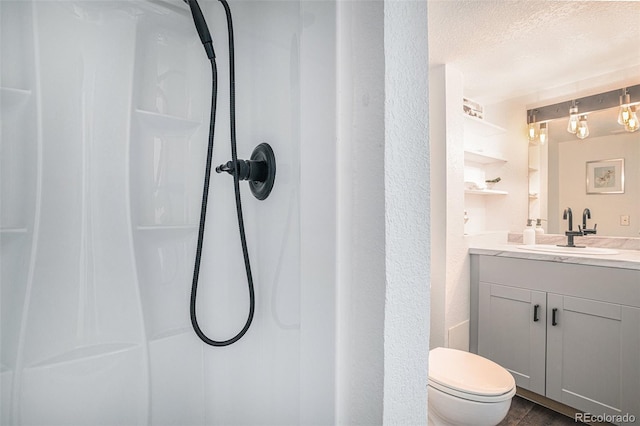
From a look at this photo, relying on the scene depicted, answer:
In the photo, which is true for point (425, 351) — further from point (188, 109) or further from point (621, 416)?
point (621, 416)

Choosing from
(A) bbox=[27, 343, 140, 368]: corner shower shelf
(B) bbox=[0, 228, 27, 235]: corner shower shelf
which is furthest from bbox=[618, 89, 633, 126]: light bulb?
(B) bbox=[0, 228, 27, 235]: corner shower shelf

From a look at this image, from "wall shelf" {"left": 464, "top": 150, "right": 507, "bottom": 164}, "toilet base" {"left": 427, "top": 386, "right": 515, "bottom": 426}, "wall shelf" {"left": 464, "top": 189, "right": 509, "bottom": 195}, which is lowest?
"toilet base" {"left": 427, "top": 386, "right": 515, "bottom": 426}

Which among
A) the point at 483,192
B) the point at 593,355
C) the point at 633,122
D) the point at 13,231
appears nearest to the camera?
the point at 13,231

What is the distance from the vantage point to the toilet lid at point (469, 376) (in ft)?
4.50

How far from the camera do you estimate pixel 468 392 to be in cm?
137

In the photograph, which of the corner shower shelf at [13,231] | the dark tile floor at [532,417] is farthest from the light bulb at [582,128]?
the corner shower shelf at [13,231]

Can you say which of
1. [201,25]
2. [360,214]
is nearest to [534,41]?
[201,25]

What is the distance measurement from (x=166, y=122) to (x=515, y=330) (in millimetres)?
2217

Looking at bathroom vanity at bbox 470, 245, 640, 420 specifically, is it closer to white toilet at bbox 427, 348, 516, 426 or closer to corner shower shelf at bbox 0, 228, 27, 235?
white toilet at bbox 427, 348, 516, 426

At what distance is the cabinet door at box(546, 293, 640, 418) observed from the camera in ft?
5.38

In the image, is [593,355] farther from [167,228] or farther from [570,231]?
[167,228]

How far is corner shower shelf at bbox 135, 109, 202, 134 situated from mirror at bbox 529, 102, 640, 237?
2688mm

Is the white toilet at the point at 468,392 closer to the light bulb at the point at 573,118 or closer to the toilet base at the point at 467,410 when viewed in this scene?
the toilet base at the point at 467,410

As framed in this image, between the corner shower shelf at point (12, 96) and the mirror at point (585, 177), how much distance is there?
304cm
